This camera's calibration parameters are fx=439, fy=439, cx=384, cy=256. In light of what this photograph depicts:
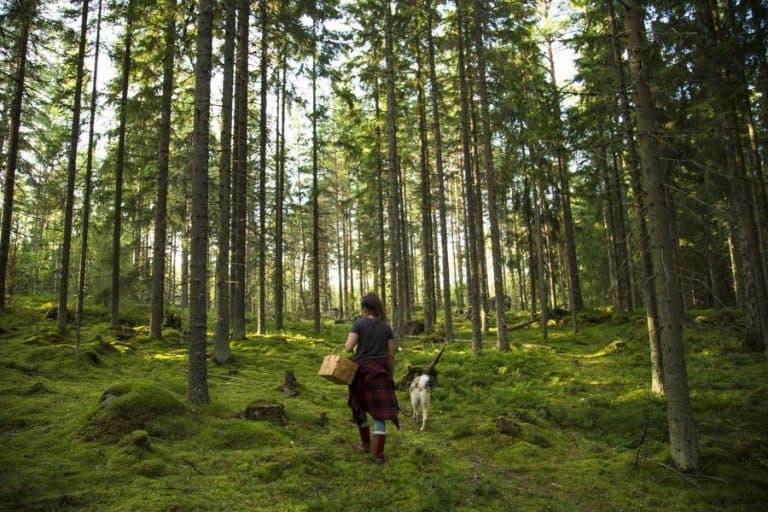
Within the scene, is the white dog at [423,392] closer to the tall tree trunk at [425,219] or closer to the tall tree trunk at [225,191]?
the tall tree trunk at [225,191]

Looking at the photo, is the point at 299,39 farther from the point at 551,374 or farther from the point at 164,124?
the point at 551,374

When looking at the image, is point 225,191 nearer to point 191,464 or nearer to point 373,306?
point 373,306

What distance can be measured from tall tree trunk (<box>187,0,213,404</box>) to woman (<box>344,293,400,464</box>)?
3271 millimetres

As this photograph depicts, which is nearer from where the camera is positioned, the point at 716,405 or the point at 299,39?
the point at 716,405

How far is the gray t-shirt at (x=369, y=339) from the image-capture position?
6.09 m

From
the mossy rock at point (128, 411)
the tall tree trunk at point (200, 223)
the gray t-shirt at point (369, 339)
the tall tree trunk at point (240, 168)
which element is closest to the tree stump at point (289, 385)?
the tall tree trunk at point (200, 223)

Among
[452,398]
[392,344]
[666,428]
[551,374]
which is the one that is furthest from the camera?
[551,374]

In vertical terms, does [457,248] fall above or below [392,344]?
above

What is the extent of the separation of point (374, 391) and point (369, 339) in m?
0.69

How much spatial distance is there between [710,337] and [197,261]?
1692 cm

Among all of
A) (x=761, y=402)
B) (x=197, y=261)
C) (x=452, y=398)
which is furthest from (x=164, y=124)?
(x=761, y=402)

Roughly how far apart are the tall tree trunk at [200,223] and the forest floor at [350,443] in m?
0.63

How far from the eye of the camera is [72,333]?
15.7 meters

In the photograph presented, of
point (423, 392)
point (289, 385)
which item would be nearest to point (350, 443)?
point (423, 392)
